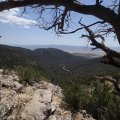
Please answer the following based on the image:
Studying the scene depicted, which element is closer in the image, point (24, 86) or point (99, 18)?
point (99, 18)

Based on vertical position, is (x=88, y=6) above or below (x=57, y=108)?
above

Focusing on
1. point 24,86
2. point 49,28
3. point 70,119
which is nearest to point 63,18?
point 49,28

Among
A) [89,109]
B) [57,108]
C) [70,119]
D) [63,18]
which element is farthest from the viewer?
[89,109]

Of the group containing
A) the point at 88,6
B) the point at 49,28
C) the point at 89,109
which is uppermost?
the point at 88,6

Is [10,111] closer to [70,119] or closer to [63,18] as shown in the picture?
[70,119]

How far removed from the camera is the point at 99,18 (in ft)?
20.8

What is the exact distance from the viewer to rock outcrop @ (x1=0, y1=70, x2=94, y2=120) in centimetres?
1912

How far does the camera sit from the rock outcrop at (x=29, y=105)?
1912 centimetres

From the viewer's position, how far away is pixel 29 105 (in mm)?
20875

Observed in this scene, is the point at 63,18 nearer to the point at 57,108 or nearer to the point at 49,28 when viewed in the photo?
the point at 49,28

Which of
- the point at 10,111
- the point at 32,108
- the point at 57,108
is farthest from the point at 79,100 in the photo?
the point at 10,111

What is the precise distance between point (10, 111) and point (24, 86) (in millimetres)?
7379

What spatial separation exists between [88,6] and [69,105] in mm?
17709

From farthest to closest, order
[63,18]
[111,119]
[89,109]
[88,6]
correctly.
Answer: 1. [89,109]
2. [111,119]
3. [63,18]
4. [88,6]
